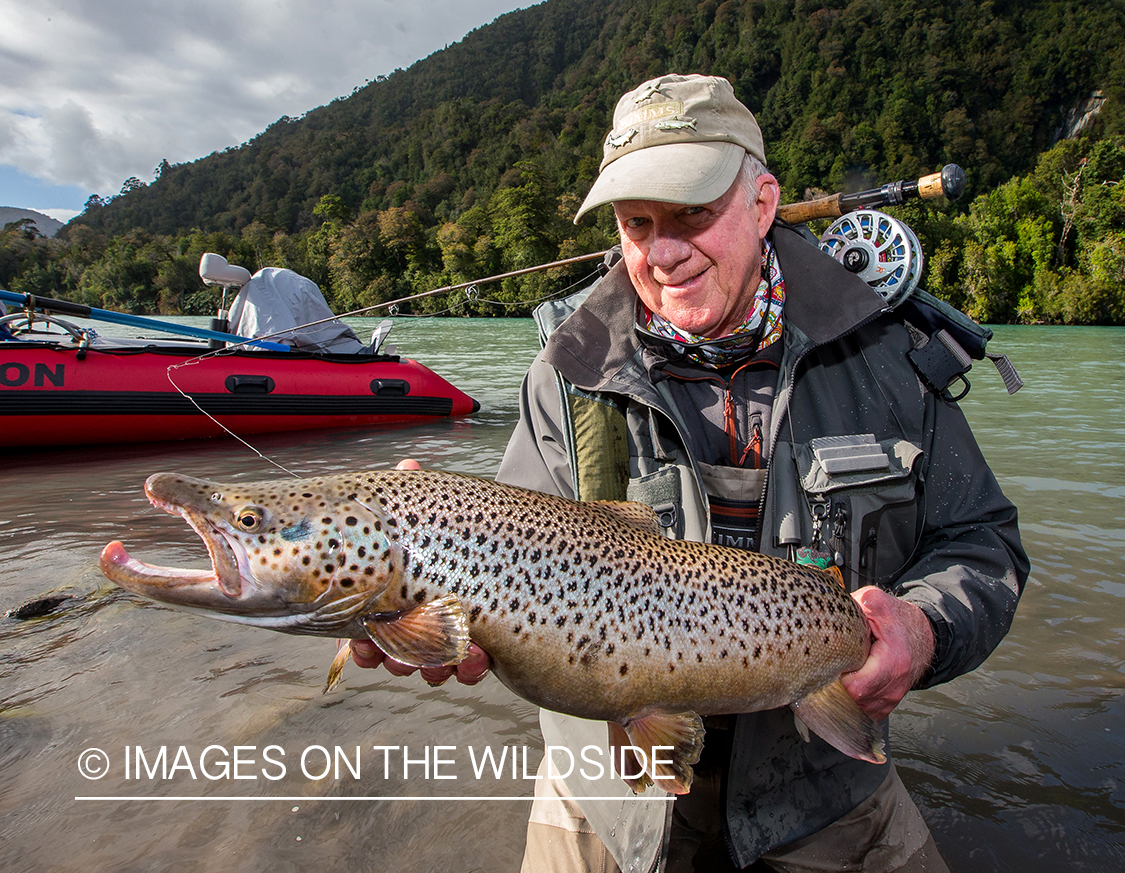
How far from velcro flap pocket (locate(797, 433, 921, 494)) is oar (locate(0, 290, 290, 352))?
911cm

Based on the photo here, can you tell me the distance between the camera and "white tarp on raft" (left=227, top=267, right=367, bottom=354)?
36.7 ft

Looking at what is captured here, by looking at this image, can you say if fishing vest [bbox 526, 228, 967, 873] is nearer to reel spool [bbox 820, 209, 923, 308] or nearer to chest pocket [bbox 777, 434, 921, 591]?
chest pocket [bbox 777, 434, 921, 591]

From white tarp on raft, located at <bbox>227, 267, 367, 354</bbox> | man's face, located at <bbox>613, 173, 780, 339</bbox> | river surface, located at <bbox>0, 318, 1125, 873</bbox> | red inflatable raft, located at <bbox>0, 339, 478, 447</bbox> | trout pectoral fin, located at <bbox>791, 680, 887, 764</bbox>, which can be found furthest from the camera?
white tarp on raft, located at <bbox>227, 267, 367, 354</bbox>

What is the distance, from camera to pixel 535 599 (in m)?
1.89

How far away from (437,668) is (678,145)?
1.91 meters

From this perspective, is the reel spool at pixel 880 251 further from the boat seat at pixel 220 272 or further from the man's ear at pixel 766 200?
the boat seat at pixel 220 272

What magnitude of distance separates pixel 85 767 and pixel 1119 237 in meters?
63.7

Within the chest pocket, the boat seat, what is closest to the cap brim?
the chest pocket

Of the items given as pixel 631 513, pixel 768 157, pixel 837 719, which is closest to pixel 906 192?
pixel 631 513

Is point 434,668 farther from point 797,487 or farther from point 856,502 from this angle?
point 856,502

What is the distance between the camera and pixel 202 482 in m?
1.87

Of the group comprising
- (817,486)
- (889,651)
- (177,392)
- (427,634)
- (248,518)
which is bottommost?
(889,651)

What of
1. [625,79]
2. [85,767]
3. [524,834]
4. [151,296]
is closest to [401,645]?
[524,834]

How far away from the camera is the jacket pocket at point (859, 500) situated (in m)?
2.27
